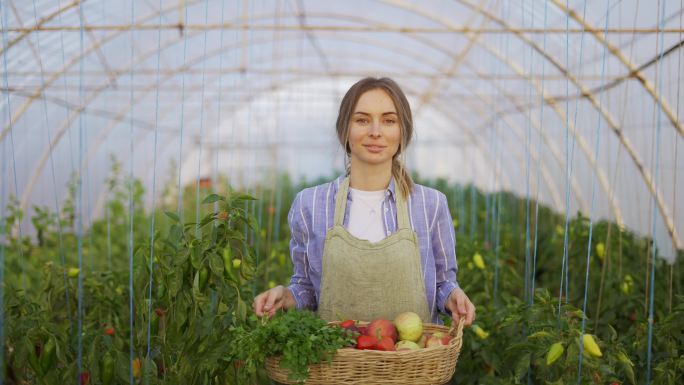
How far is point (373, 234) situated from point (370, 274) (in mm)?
127

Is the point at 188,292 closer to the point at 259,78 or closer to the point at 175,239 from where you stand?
the point at 175,239

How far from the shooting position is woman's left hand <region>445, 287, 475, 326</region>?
Answer: 1.96 m

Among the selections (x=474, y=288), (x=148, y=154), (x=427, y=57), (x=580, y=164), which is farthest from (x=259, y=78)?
(x=474, y=288)

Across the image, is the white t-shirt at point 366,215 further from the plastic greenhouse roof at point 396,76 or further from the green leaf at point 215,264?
the plastic greenhouse roof at point 396,76

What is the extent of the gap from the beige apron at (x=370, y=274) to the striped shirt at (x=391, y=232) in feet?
0.13

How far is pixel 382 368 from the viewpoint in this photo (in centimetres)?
169

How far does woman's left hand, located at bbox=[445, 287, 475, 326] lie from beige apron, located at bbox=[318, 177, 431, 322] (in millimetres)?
88

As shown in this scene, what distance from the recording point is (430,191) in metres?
2.12

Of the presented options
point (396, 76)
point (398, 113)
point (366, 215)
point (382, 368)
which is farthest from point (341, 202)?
point (396, 76)

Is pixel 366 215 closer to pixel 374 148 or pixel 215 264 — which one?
pixel 374 148

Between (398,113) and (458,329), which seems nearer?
(458,329)

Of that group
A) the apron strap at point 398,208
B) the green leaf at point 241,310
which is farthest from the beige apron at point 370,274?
the green leaf at point 241,310

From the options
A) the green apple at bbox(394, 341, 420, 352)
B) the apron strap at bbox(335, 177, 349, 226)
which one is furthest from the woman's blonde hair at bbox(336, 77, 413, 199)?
the green apple at bbox(394, 341, 420, 352)

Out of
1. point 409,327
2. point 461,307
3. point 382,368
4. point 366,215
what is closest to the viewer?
point 382,368
